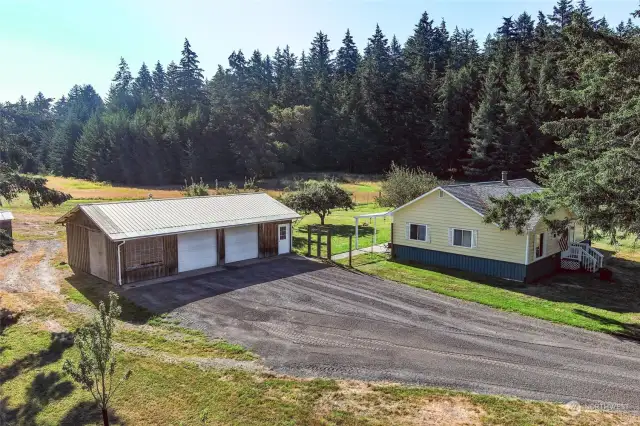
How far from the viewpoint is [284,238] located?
2425 cm

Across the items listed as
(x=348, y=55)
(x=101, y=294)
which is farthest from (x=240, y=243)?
(x=348, y=55)

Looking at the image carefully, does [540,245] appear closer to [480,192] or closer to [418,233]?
[480,192]

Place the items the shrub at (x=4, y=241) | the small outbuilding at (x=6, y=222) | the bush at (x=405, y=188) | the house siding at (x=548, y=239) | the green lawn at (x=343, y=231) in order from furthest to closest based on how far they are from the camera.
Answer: the bush at (x=405, y=188)
the green lawn at (x=343, y=231)
the small outbuilding at (x=6, y=222)
the house siding at (x=548, y=239)
the shrub at (x=4, y=241)

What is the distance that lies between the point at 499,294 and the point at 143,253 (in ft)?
48.4

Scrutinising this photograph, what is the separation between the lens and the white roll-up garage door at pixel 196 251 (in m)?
20.1

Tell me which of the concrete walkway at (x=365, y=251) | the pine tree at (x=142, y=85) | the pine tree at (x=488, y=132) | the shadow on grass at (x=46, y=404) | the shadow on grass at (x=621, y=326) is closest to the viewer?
the shadow on grass at (x=46, y=404)

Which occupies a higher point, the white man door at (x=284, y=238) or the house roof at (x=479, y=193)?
the house roof at (x=479, y=193)

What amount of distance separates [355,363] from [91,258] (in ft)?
46.0

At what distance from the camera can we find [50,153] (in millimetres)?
95875

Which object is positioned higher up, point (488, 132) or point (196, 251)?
point (488, 132)

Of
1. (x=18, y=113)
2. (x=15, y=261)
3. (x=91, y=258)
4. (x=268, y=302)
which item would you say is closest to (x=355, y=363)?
(x=268, y=302)

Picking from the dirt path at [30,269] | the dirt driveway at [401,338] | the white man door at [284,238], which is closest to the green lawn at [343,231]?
the white man door at [284,238]

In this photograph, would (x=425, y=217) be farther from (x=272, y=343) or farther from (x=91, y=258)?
(x=91, y=258)

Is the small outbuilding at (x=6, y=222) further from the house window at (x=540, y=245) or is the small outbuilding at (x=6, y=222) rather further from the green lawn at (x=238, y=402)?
the house window at (x=540, y=245)
